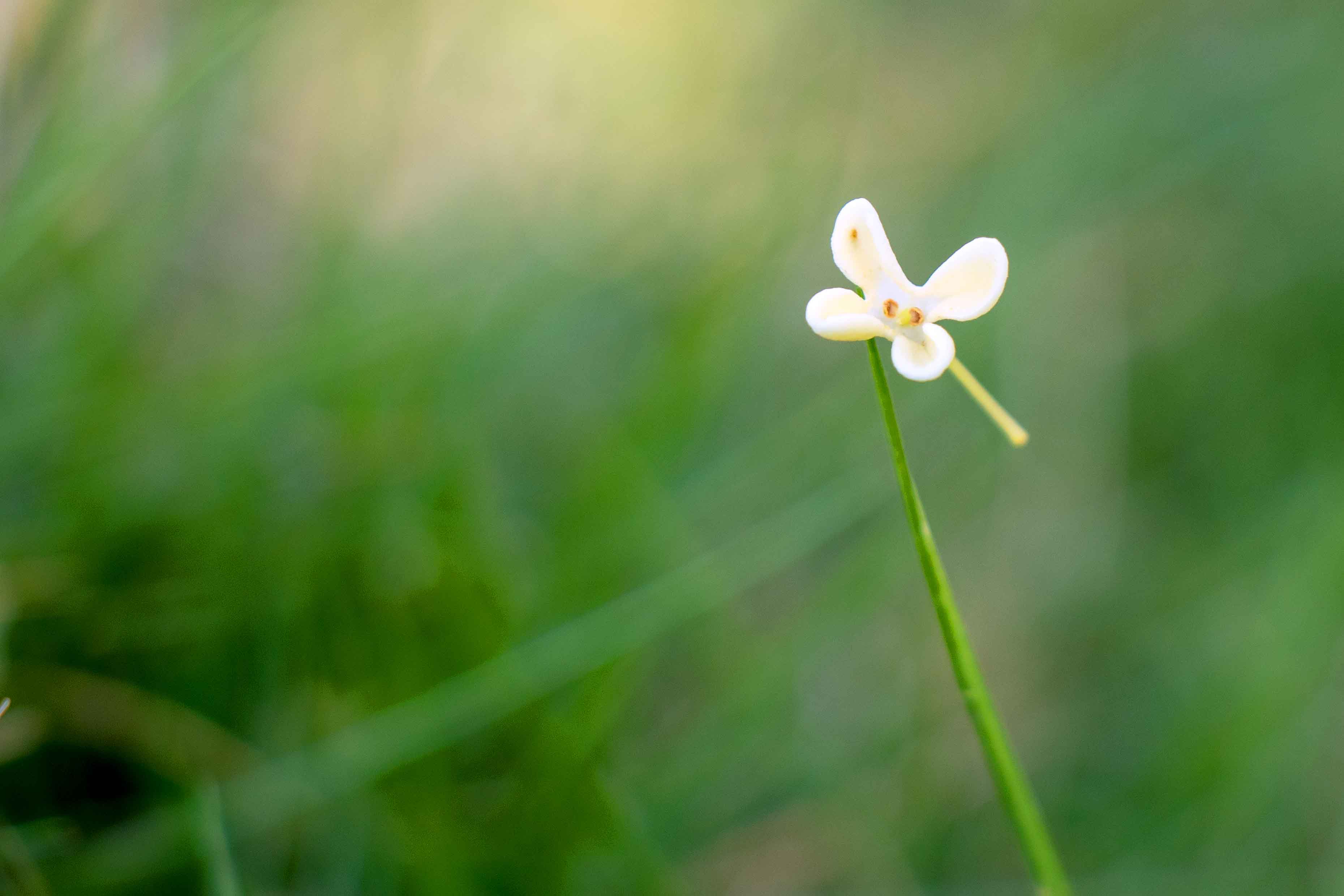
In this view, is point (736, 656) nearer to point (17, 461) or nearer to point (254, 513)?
point (254, 513)

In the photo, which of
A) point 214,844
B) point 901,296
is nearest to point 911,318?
point 901,296

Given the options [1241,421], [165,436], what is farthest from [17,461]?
[1241,421]

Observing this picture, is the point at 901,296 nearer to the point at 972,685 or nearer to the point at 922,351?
the point at 922,351

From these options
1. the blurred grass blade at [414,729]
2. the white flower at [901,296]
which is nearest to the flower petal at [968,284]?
the white flower at [901,296]

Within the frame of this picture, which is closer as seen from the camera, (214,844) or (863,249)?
(863,249)

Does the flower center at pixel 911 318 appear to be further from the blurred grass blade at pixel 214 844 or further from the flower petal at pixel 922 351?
the blurred grass blade at pixel 214 844
